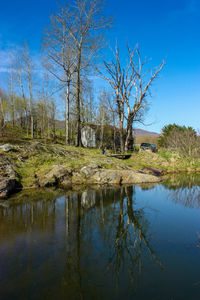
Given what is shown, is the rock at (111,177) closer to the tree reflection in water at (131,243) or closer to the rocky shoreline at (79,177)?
the rocky shoreline at (79,177)

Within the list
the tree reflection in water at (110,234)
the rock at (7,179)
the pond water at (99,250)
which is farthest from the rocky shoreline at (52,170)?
the tree reflection in water at (110,234)

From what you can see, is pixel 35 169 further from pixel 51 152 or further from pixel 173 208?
pixel 173 208

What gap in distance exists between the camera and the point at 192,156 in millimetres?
19703

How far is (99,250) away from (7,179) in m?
5.17

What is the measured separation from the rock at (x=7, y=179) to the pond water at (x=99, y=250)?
735 mm

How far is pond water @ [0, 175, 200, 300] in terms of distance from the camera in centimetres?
263

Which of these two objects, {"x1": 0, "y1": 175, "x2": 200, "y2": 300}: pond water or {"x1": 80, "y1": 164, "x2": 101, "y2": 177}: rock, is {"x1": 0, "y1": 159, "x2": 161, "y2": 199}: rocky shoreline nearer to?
{"x1": 80, "y1": 164, "x2": 101, "y2": 177}: rock

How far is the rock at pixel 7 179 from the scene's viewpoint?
7065 millimetres

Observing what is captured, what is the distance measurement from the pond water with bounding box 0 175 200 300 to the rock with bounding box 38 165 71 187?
2216mm

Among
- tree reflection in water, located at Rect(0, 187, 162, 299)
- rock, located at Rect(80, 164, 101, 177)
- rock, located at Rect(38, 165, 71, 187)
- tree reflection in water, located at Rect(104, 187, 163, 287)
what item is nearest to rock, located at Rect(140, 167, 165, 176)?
rock, located at Rect(80, 164, 101, 177)

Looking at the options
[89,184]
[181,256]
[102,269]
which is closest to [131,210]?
[181,256]

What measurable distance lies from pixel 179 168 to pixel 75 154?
8511 millimetres

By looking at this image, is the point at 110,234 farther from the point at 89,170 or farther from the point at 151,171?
the point at 151,171

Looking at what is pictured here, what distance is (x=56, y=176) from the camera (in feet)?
30.1
